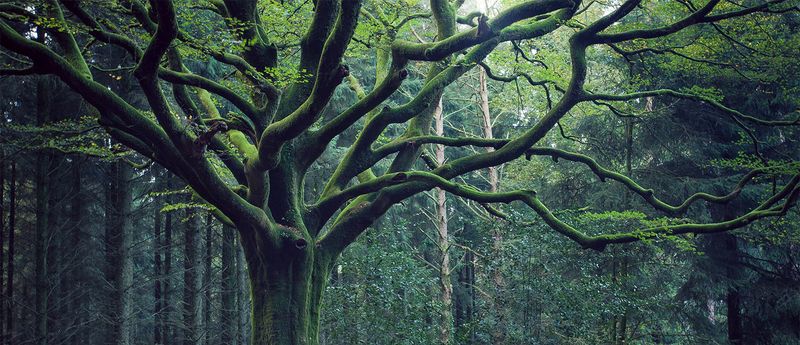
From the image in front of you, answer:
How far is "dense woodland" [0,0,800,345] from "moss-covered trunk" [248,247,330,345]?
3cm

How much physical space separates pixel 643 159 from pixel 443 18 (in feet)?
25.9

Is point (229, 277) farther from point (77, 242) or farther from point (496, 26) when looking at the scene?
point (496, 26)

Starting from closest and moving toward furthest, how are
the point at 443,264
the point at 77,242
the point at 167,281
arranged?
1. the point at 443,264
2. the point at 77,242
3. the point at 167,281

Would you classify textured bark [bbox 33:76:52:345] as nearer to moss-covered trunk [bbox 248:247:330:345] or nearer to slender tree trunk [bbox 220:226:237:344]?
slender tree trunk [bbox 220:226:237:344]

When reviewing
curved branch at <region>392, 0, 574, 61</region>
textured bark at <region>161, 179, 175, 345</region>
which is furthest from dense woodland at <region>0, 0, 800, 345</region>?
textured bark at <region>161, 179, 175, 345</region>

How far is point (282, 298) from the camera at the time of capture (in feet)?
22.2

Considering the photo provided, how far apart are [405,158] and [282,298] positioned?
7.72ft

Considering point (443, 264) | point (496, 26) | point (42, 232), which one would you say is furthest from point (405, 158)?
point (42, 232)

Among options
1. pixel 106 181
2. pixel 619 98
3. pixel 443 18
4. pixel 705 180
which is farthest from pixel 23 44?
pixel 705 180

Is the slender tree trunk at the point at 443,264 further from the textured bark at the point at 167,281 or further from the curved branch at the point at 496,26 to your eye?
the textured bark at the point at 167,281

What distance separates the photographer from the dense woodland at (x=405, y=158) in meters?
5.75

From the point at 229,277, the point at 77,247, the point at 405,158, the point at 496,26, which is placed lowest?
the point at 229,277

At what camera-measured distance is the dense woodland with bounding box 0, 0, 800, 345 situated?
18.9 feet

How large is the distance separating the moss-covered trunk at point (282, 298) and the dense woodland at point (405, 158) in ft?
0.09
